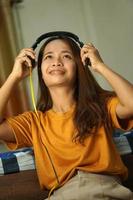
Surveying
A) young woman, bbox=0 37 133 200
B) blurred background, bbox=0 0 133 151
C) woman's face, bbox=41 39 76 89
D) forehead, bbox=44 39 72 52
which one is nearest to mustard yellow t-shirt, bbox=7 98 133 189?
young woman, bbox=0 37 133 200

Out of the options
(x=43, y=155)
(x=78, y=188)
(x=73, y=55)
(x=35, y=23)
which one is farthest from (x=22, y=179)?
(x=35, y=23)

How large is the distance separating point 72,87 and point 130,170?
1.46 ft

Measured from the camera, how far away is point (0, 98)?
1188 millimetres

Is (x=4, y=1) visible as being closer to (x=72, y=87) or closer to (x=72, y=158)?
(x=72, y=87)

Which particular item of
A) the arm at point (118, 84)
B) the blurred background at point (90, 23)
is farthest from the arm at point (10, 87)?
the blurred background at point (90, 23)

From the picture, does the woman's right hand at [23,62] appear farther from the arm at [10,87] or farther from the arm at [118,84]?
the arm at [118,84]

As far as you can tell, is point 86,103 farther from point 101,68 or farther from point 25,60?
point 25,60

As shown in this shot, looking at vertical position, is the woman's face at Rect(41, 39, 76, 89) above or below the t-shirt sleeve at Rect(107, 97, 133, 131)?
above

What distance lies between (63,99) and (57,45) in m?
0.22

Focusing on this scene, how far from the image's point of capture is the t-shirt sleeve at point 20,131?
3.94ft

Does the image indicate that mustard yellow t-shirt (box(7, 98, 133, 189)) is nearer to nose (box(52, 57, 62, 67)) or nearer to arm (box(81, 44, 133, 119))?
arm (box(81, 44, 133, 119))

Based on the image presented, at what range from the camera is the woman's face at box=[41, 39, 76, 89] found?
3.94 feet

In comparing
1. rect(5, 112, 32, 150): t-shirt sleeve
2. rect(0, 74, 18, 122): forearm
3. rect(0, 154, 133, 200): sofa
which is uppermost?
rect(0, 74, 18, 122): forearm

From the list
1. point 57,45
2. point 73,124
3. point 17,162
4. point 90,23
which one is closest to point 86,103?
point 73,124
